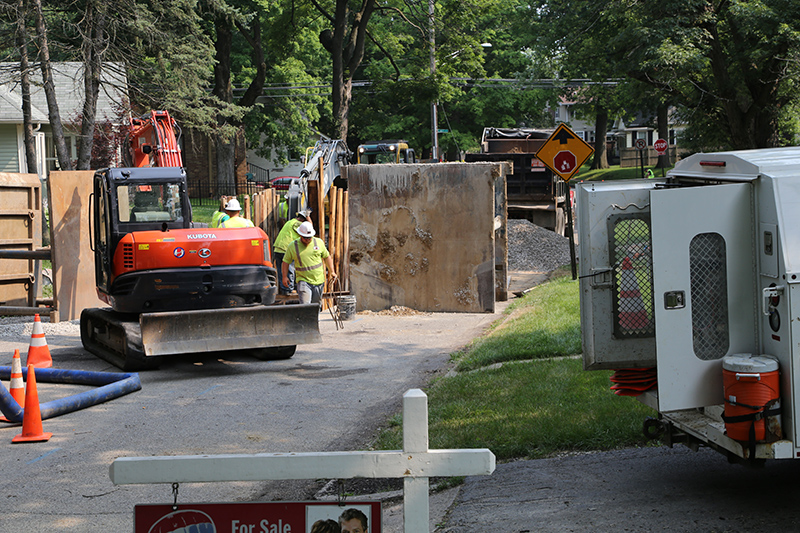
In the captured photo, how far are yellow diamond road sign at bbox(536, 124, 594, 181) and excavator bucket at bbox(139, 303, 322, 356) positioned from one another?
22.9 feet

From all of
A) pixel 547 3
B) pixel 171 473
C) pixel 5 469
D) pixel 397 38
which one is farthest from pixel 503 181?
pixel 547 3

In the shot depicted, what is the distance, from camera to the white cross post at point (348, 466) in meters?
3.37

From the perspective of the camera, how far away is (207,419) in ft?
27.9

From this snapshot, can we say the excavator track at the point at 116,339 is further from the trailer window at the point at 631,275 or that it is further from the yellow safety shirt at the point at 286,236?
the trailer window at the point at 631,275

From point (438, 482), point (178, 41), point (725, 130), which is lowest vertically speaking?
point (438, 482)

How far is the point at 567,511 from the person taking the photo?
530 cm

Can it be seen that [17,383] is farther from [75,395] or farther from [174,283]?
[174,283]

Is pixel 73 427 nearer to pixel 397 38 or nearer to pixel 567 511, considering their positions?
pixel 567 511

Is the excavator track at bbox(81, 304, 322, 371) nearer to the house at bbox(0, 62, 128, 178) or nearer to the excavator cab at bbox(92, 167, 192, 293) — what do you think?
the excavator cab at bbox(92, 167, 192, 293)

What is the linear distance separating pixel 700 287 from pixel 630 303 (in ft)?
2.29

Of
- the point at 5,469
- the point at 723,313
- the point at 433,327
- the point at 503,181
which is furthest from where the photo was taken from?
the point at 503,181

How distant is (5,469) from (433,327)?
820 centimetres

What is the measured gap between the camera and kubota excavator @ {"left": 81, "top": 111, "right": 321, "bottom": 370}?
10719 mm

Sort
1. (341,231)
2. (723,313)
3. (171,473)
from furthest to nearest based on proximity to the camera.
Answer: (341,231) < (723,313) < (171,473)
